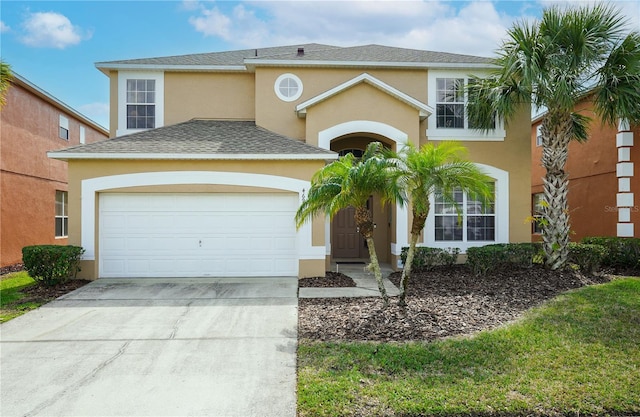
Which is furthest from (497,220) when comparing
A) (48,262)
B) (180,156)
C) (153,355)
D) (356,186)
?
(48,262)

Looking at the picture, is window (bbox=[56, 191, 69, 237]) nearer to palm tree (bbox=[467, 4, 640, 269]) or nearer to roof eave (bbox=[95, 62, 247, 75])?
roof eave (bbox=[95, 62, 247, 75])

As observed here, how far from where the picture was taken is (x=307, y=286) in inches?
394

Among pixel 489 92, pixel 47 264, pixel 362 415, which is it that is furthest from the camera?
pixel 489 92

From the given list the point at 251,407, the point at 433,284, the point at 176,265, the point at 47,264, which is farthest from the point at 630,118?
the point at 47,264

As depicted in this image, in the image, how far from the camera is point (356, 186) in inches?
265

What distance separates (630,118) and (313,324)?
989 centimetres

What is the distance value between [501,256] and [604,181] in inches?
238

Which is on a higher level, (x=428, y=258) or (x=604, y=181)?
(x=604, y=181)

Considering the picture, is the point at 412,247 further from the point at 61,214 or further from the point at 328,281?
the point at 61,214

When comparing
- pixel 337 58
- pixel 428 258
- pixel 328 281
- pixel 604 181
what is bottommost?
pixel 328 281

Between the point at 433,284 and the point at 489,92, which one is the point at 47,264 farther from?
the point at 489,92

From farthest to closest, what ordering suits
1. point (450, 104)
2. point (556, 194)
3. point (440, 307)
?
point (450, 104) < point (556, 194) < point (440, 307)

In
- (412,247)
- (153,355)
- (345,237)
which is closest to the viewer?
(153,355)

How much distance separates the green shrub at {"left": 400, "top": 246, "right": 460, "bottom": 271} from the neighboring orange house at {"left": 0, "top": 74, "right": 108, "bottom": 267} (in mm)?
12989
